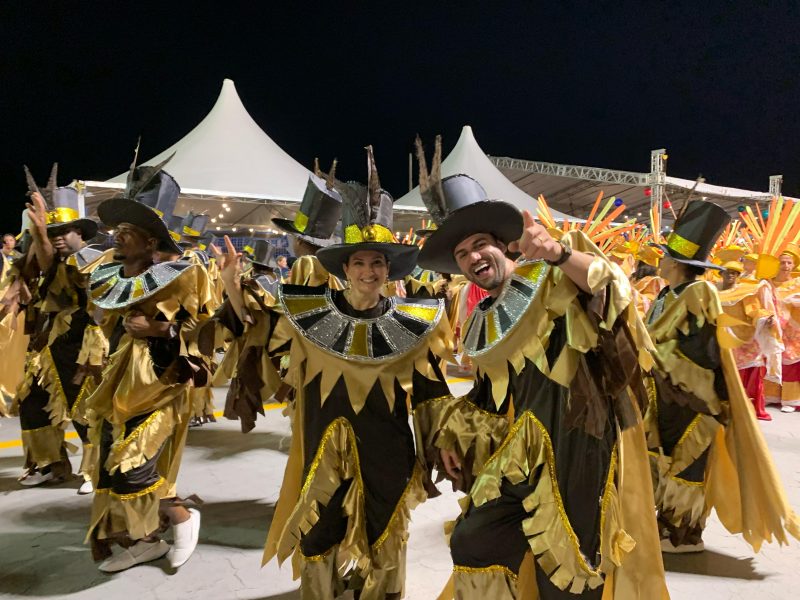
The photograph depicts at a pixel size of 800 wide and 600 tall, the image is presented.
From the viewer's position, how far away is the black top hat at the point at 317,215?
4.09 metres

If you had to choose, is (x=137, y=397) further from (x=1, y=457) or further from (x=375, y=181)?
(x=1, y=457)

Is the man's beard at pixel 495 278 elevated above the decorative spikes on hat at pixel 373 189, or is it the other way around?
the decorative spikes on hat at pixel 373 189

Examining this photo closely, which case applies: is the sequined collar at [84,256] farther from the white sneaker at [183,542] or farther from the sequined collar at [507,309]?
the sequined collar at [507,309]

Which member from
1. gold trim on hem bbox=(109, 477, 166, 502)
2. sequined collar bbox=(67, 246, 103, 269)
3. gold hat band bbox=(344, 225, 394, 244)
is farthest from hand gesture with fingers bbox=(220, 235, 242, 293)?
sequined collar bbox=(67, 246, 103, 269)

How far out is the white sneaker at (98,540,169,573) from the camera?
3139 mm

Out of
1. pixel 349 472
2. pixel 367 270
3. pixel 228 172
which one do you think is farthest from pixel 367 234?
pixel 228 172

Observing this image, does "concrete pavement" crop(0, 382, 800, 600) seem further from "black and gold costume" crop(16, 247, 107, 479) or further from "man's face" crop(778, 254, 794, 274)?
"man's face" crop(778, 254, 794, 274)

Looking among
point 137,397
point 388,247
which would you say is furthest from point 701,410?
point 137,397

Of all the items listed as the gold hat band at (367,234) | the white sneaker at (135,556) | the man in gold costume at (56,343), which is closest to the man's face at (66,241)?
the man in gold costume at (56,343)

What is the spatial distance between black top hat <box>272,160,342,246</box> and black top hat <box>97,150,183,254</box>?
0.83 m

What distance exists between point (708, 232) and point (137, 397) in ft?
12.5

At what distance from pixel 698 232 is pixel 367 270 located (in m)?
2.41

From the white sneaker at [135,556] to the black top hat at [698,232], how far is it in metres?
3.90

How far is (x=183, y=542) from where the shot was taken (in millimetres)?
3268
